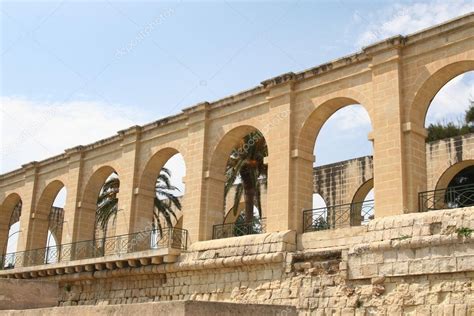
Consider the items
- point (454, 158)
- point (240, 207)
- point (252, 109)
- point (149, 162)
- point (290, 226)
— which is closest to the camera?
point (290, 226)

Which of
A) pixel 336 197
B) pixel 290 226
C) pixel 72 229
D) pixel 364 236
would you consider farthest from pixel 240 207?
pixel 364 236

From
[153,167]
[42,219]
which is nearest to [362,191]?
[153,167]

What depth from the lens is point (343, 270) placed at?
1284cm

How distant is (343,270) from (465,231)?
272 cm

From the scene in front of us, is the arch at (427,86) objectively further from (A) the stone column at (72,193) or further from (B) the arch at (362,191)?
(A) the stone column at (72,193)

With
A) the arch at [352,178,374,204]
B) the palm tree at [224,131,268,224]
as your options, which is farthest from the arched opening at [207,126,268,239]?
the arch at [352,178,374,204]

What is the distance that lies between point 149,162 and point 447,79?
9444 mm

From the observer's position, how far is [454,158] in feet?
68.2

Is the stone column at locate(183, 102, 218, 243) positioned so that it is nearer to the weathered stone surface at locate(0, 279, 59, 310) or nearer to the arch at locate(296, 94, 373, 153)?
the arch at locate(296, 94, 373, 153)

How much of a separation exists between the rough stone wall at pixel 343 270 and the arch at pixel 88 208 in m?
4.57

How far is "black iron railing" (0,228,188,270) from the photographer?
18.0m

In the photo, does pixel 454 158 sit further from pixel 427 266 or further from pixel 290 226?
pixel 427 266

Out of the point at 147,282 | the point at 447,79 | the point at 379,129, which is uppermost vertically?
the point at 447,79

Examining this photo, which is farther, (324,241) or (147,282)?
(147,282)
